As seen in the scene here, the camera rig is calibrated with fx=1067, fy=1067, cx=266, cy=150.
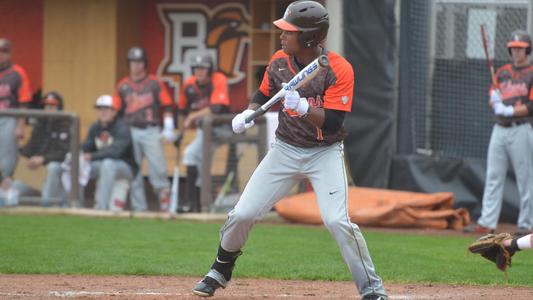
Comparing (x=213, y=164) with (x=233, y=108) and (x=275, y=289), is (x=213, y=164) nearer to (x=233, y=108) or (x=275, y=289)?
(x=233, y=108)

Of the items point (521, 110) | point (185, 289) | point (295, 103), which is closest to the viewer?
point (295, 103)

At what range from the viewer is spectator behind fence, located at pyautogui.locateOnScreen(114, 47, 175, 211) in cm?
1273

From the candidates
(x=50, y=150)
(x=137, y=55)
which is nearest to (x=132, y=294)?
(x=50, y=150)

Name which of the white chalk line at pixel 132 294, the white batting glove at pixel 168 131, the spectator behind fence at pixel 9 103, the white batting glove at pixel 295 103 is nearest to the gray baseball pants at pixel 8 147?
the spectator behind fence at pixel 9 103

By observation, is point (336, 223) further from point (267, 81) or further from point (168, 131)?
point (168, 131)

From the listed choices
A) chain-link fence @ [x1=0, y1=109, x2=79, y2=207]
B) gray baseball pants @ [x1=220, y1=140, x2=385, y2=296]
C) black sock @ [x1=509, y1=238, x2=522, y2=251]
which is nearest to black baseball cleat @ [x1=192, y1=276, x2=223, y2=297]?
gray baseball pants @ [x1=220, y1=140, x2=385, y2=296]

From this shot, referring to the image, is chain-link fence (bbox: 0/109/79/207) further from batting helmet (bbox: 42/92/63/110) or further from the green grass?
batting helmet (bbox: 42/92/63/110)

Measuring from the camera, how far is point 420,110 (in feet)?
43.4

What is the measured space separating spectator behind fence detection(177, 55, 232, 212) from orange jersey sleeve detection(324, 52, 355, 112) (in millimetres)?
6117

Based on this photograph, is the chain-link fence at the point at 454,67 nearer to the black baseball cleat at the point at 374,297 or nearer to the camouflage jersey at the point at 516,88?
the camouflage jersey at the point at 516,88

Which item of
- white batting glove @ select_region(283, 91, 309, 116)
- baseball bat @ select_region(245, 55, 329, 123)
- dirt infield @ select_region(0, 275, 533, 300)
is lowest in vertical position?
dirt infield @ select_region(0, 275, 533, 300)

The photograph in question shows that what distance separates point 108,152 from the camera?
41.1 ft

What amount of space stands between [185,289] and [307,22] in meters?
2.08

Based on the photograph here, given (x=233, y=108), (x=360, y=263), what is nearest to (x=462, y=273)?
(x=360, y=263)
